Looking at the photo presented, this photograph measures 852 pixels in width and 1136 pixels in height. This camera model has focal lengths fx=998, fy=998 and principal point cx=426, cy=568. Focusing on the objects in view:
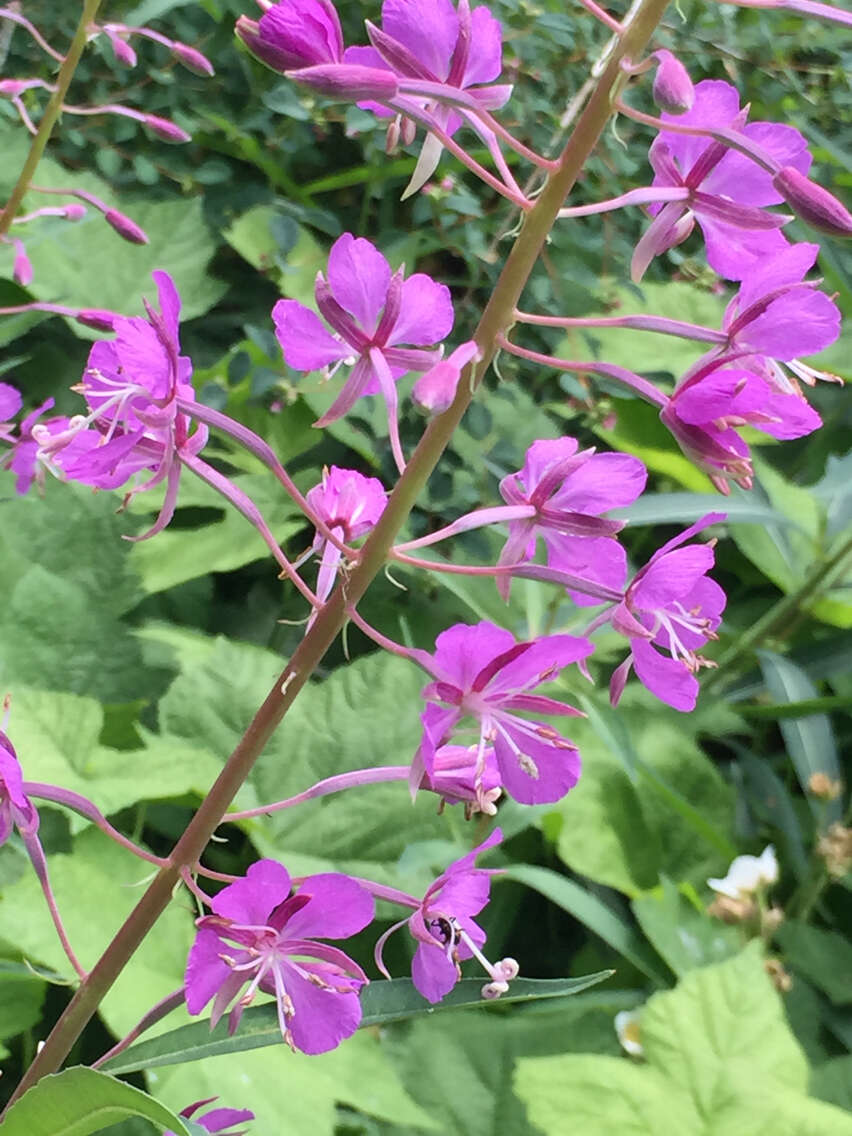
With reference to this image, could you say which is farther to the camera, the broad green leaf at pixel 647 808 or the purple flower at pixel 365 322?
the broad green leaf at pixel 647 808

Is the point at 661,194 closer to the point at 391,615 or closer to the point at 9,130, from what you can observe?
the point at 391,615

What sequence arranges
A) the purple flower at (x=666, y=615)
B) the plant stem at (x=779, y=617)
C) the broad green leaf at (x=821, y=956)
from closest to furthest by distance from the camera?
the purple flower at (x=666, y=615), the broad green leaf at (x=821, y=956), the plant stem at (x=779, y=617)

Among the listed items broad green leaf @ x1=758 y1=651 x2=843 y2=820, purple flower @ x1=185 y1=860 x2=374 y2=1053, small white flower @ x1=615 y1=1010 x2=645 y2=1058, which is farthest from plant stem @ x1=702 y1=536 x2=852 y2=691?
purple flower @ x1=185 y1=860 x2=374 y2=1053

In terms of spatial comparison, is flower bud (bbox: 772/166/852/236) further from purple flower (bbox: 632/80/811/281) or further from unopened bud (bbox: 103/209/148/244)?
unopened bud (bbox: 103/209/148/244)

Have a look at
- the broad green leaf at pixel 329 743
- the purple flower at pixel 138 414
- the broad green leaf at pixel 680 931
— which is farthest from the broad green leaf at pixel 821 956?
Result: the purple flower at pixel 138 414

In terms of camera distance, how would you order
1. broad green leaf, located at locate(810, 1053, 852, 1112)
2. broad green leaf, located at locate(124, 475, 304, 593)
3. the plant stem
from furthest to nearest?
1. the plant stem
2. broad green leaf, located at locate(124, 475, 304, 593)
3. broad green leaf, located at locate(810, 1053, 852, 1112)

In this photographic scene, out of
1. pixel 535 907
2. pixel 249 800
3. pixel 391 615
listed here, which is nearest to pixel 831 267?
pixel 391 615

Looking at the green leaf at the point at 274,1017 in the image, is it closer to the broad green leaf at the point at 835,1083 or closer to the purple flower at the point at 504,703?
the purple flower at the point at 504,703
